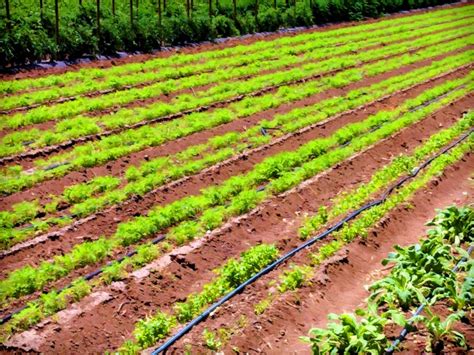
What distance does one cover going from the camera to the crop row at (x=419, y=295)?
265 inches

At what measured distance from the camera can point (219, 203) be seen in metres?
10.9

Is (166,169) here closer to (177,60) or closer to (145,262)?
(145,262)

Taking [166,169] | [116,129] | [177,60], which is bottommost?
[166,169]

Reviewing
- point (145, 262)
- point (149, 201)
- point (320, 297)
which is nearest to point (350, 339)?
point (320, 297)

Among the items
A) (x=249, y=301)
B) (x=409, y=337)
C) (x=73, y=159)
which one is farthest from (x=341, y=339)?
(x=73, y=159)

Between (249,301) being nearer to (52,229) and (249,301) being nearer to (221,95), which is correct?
(52,229)

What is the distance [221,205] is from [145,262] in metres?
2.39

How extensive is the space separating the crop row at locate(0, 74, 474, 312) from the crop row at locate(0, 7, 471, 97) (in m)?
7.28

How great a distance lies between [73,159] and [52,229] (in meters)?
2.83

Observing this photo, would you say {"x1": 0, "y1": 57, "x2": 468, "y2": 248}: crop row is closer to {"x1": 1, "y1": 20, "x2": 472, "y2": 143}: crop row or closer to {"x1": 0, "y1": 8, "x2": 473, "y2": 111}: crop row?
{"x1": 1, "y1": 20, "x2": 472, "y2": 143}: crop row

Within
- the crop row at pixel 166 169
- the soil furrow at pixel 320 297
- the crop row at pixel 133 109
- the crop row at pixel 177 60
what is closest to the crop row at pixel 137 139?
the crop row at pixel 133 109

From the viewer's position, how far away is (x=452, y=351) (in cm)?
680

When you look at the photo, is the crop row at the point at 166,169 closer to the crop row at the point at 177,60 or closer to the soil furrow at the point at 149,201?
the soil furrow at the point at 149,201

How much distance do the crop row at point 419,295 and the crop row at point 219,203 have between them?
10.1ft
